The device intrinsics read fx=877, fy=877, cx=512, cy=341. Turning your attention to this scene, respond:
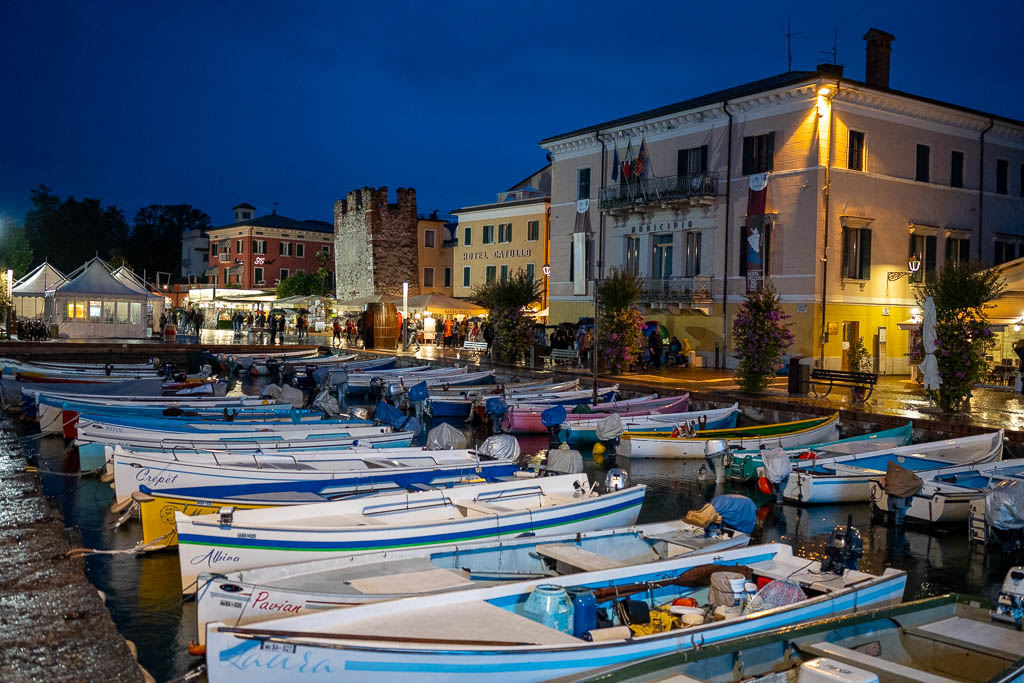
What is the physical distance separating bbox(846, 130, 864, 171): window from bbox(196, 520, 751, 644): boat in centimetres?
2625

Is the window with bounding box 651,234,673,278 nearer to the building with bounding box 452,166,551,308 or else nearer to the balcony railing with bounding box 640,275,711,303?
the balcony railing with bounding box 640,275,711,303

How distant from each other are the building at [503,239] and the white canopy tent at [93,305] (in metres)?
19.9

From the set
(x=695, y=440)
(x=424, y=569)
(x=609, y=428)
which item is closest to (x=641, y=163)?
(x=609, y=428)

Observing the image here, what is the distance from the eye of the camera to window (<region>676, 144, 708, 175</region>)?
3691 centimetres

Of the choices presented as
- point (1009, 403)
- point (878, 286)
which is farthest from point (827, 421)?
point (878, 286)

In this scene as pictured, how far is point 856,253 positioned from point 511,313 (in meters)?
13.5

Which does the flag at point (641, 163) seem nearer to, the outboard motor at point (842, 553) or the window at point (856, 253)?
the window at point (856, 253)

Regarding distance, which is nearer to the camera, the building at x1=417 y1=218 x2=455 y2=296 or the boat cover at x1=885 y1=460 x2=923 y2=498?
the boat cover at x1=885 y1=460 x2=923 y2=498

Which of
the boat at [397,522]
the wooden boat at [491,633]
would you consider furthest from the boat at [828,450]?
the wooden boat at [491,633]

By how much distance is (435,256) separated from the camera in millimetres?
67438

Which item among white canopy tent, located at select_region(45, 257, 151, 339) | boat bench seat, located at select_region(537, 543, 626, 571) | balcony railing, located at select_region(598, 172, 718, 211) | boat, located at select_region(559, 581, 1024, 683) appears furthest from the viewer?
white canopy tent, located at select_region(45, 257, 151, 339)

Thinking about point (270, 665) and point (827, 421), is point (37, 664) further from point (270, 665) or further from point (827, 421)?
point (827, 421)

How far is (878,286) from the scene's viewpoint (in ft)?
111

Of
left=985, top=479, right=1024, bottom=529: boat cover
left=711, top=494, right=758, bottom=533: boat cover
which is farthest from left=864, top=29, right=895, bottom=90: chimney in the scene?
left=711, top=494, right=758, bottom=533: boat cover
